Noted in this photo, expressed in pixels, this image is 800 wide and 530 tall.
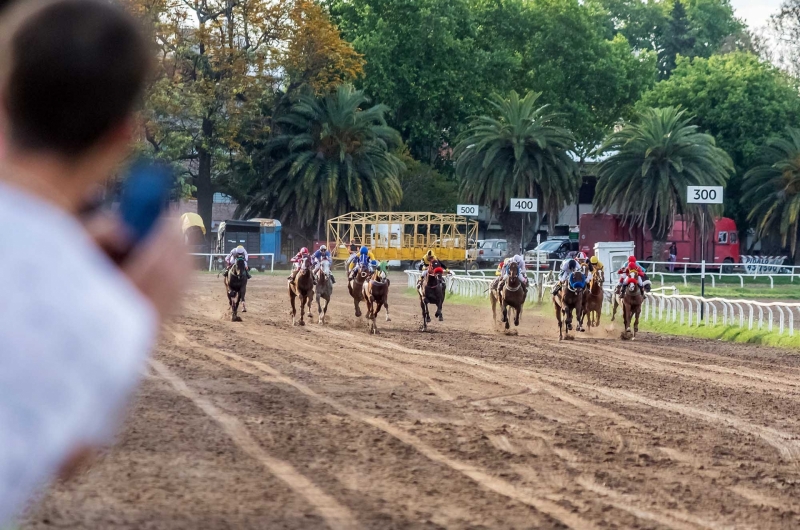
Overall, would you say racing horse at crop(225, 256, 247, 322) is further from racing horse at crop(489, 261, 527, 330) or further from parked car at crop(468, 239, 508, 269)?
parked car at crop(468, 239, 508, 269)

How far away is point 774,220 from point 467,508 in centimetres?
4966

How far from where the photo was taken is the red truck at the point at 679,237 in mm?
52062

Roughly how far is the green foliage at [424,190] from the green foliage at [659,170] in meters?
10.6

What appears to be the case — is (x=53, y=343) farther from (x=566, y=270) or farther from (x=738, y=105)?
(x=738, y=105)

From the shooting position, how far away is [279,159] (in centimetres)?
5731

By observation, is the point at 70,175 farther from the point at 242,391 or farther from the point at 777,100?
the point at 777,100

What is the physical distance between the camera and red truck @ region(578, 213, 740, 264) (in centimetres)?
5206

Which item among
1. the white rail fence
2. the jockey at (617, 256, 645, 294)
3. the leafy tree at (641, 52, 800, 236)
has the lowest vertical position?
the white rail fence

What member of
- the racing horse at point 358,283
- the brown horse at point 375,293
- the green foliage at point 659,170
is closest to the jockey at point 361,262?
the racing horse at point 358,283

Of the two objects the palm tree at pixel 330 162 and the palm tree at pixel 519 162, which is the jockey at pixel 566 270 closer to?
the palm tree at pixel 519 162

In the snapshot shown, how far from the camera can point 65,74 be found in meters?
1.47

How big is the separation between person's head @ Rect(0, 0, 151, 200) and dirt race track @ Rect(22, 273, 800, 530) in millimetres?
2316

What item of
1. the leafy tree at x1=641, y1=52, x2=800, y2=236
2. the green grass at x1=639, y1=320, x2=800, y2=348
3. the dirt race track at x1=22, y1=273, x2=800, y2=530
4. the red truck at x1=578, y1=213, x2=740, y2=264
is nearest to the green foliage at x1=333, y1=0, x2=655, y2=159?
the leafy tree at x1=641, y1=52, x2=800, y2=236

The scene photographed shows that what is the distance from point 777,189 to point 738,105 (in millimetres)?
7081
